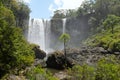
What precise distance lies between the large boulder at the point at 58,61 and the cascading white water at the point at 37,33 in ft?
142

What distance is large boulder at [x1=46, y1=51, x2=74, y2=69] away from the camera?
206 ft

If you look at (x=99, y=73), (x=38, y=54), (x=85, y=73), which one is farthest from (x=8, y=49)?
(x=38, y=54)

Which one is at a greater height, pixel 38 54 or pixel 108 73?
pixel 108 73

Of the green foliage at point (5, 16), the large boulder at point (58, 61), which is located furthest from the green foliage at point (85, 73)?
the large boulder at point (58, 61)

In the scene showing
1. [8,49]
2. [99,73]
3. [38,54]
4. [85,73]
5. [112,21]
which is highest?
[112,21]

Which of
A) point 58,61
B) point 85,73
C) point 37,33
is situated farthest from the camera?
point 37,33

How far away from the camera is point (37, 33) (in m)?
109

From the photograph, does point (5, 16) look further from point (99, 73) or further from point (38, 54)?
point (38, 54)

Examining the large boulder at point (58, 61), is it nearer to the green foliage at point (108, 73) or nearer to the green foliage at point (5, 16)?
the green foliage at point (5, 16)

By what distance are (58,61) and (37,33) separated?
1812 inches

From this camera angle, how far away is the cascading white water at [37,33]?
10811cm

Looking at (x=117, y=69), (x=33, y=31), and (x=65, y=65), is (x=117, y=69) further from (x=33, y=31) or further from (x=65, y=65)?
(x=33, y=31)

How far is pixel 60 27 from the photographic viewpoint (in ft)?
376

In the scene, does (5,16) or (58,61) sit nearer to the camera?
(5,16)
